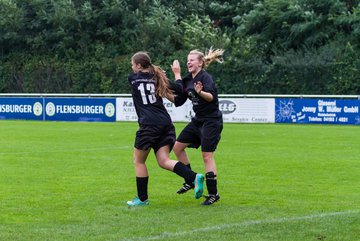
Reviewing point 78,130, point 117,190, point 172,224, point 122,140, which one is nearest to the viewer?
point 172,224

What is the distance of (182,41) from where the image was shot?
46.8 metres

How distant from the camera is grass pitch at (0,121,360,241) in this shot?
323 inches

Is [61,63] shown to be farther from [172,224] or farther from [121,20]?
[172,224]

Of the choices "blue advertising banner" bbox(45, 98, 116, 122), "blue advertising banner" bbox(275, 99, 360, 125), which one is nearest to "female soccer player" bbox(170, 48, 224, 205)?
"blue advertising banner" bbox(275, 99, 360, 125)

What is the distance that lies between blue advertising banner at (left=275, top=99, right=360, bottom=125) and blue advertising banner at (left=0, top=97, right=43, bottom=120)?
1078 cm

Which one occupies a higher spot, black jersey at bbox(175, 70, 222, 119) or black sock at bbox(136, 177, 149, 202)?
Result: black jersey at bbox(175, 70, 222, 119)

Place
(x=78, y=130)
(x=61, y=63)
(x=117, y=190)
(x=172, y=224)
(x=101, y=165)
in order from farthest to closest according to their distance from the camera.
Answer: (x=61, y=63)
(x=78, y=130)
(x=101, y=165)
(x=117, y=190)
(x=172, y=224)

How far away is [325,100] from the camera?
31.2m

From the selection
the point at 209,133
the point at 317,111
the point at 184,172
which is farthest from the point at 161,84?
the point at 317,111

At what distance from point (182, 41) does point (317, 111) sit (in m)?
16.8

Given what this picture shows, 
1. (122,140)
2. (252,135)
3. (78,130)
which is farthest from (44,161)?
(78,130)

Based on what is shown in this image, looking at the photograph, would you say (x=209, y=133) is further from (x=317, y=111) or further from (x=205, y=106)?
(x=317, y=111)

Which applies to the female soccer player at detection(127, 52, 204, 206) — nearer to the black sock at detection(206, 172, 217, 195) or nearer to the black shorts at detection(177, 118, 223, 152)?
the black sock at detection(206, 172, 217, 195)

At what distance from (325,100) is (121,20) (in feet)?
68.7
